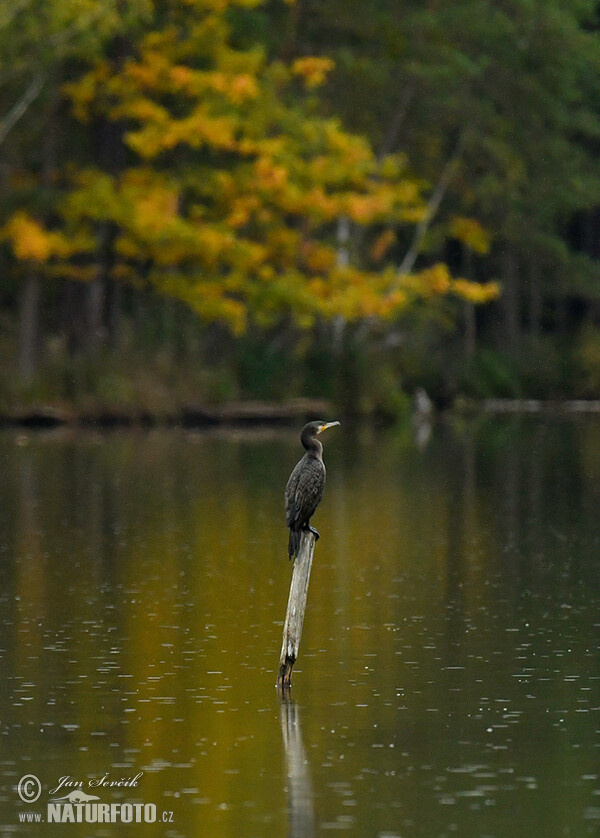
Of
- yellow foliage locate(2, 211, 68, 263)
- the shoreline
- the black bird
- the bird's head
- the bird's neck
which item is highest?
the bird's head

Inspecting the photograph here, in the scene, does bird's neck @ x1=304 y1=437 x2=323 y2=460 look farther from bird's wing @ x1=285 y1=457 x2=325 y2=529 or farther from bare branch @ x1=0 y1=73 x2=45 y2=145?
bare branch @ x1=0 y1=73 x2=45 y2=145

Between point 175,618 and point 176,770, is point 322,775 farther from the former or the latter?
point 175,618

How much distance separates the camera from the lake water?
10.6 metres

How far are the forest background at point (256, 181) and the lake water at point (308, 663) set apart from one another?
60.6 ft

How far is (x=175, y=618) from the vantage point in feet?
57.4

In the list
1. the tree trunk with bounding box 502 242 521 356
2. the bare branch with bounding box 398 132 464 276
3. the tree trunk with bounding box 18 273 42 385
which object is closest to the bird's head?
A: the tree trunk with bounding box 18 273 42 385

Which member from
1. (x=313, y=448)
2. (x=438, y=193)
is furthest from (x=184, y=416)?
(x=313, y=448)

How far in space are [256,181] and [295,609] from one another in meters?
37.9

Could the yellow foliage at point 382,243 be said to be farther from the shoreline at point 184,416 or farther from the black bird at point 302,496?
the black bird at point 302,496

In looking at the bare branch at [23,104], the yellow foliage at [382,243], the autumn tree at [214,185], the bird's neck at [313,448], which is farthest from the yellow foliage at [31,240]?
the bird's neck at [313,448]

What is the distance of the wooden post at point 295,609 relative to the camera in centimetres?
1362

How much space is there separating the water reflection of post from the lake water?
0.02 metres

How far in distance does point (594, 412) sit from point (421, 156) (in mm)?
8530

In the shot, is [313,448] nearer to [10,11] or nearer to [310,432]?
[310,432]
